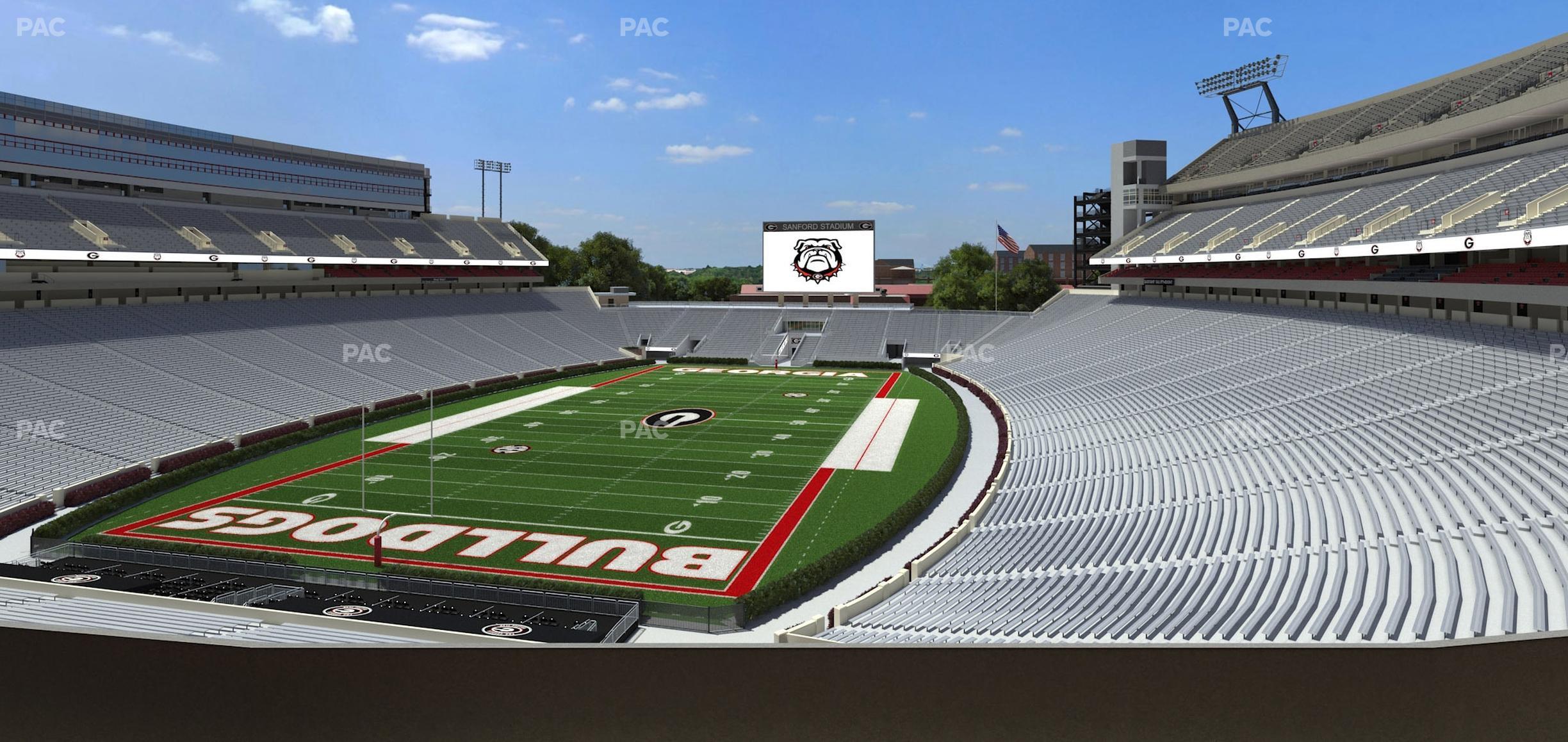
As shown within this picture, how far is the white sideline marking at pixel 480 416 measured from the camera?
30.2 metres

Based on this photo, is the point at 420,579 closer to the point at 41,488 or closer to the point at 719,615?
the point at 719,615

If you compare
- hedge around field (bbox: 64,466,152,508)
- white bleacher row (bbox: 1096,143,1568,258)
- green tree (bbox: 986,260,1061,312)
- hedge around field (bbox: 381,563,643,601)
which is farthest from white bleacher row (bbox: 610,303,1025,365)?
hedge around field (bbox: 381,563,643,601)

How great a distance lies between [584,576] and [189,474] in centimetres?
1440

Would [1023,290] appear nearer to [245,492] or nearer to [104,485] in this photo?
[245,492]

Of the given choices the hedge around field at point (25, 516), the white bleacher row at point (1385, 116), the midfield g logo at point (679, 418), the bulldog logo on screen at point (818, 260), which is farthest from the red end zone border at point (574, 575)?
the bulldog logo on screen at point (818, 260)

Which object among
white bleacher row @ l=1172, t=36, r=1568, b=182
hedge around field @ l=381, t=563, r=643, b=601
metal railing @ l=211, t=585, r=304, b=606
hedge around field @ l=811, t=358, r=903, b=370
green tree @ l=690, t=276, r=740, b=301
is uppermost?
white bleacher row @ l=1172, t=36, r=1568, b=182

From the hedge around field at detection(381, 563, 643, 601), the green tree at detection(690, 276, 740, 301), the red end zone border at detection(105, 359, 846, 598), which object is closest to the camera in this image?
the hedge around field at detection(381, 563, 643, 601)

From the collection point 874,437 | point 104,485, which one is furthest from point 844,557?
point 104,485

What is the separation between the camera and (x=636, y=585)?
16.3 meters

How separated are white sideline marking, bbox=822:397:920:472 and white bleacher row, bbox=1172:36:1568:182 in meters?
23.0

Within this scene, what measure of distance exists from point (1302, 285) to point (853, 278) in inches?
1057

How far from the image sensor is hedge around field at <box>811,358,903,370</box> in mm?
52188

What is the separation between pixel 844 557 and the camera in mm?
16969

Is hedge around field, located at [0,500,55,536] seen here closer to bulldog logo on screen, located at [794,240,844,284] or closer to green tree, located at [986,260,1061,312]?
bulldog logo on screen, located at [794,240,844,284]
